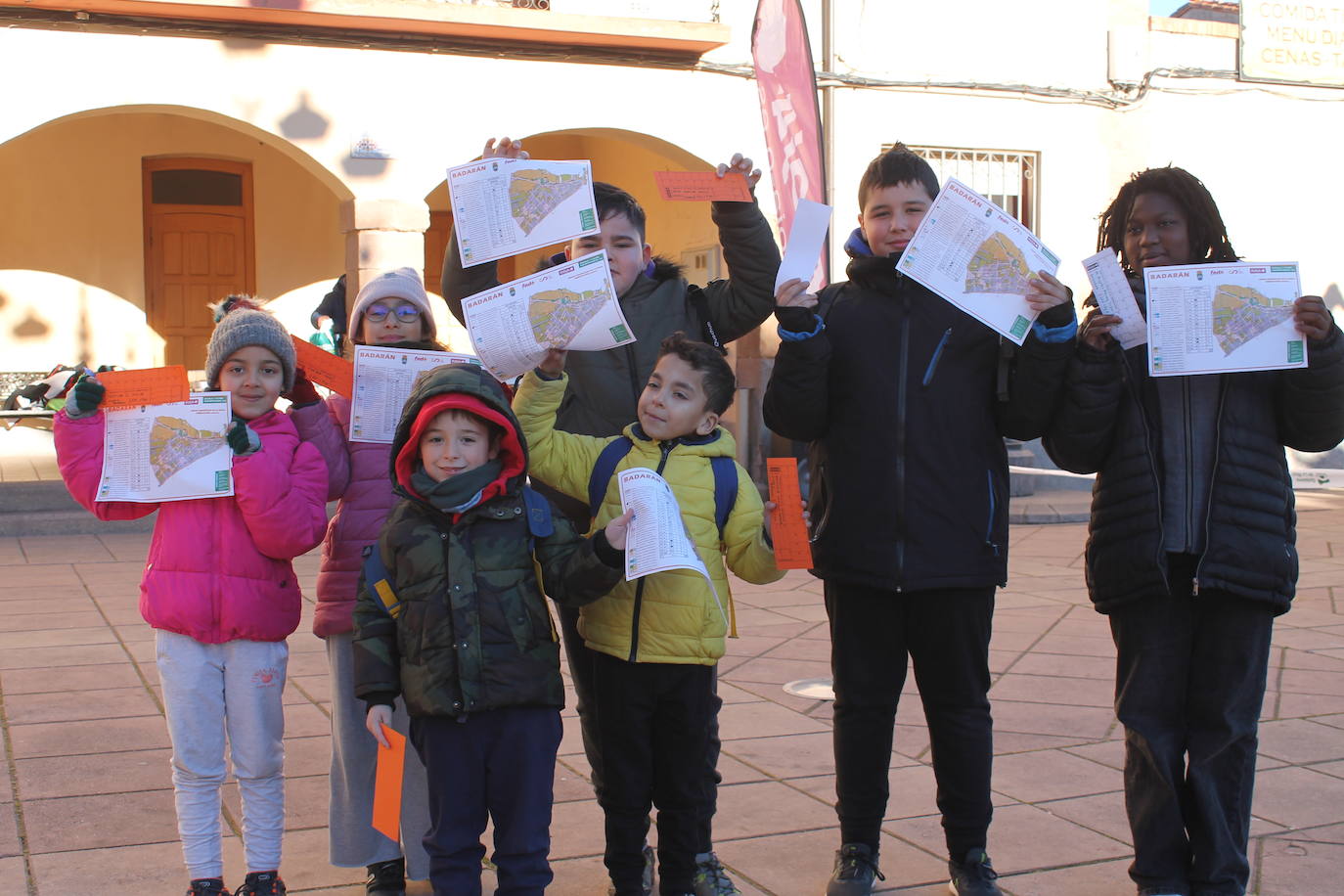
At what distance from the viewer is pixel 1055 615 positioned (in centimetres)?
687

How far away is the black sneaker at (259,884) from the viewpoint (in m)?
3.15

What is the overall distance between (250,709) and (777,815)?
1.53 meters

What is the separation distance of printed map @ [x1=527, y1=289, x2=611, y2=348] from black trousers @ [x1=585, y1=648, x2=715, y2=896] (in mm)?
750

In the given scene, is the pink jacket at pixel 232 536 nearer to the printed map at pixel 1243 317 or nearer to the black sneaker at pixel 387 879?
the black sneaker at pixel 387 879

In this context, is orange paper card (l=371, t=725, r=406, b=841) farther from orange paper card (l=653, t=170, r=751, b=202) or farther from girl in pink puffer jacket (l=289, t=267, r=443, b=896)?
orange paper card (l=653, t=170, r=751, b=202)

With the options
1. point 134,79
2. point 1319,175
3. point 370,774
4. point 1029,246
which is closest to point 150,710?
point 370,774

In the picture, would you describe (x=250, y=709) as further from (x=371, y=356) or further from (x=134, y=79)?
(x=134, y=79)

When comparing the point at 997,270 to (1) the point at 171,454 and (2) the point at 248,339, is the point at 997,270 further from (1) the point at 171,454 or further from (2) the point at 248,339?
(1) the point at 171,454

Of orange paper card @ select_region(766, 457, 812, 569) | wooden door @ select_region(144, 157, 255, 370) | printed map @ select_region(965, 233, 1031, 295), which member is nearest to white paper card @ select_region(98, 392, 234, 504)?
orange paper card @ select_region(766, 457, 812, 569)

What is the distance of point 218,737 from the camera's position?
3.13 meters

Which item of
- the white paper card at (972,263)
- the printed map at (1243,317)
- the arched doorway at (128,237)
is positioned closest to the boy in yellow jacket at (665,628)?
the white paper card at (972,263)

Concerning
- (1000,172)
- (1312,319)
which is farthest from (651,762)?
(1000,172)

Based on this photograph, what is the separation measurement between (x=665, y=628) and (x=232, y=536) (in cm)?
103

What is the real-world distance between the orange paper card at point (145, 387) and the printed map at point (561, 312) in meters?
0.84
